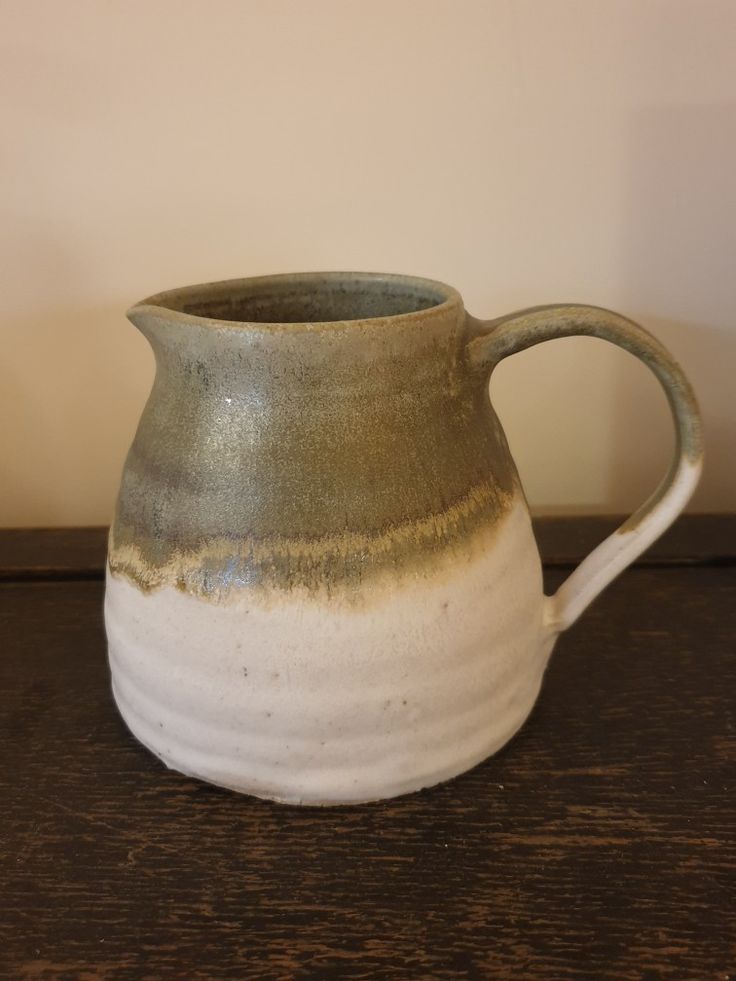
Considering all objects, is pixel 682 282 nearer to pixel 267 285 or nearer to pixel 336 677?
pixel 267 285

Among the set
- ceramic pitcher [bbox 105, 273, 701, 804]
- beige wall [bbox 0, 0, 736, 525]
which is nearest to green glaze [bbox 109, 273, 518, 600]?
ceramic pitcher [bbox 105, 273, 701, 804]

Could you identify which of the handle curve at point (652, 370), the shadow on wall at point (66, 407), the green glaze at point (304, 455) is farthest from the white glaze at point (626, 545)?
the shadow on wall at point (66, 407)

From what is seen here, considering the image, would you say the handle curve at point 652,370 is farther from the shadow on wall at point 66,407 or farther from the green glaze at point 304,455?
the shadow on wall at point 66,407

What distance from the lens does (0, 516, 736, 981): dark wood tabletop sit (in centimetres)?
38

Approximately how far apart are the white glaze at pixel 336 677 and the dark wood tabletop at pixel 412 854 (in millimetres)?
29

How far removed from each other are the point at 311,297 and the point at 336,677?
0.89 feet

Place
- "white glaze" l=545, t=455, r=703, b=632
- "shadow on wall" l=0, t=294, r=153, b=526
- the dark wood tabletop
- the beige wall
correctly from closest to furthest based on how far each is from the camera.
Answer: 1. the dark wood tabletop
2. "white glaze" l=545, t=455, r=703, b=632
3. the beige wall
4. "shadow on wall" l=0, t=294, r=153, b=526

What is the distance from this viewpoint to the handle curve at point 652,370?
461mm

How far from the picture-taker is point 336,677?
0.42 meters

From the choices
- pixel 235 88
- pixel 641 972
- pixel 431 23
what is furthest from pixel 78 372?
pixel 641 972

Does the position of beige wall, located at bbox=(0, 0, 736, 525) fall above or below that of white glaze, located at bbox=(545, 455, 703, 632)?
above

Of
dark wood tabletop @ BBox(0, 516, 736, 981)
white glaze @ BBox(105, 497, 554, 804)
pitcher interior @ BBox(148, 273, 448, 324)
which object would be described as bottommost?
dark wood tabletop @ BBox(0, 516, 736, 981)

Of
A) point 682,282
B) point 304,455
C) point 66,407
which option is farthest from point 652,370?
point 66,407

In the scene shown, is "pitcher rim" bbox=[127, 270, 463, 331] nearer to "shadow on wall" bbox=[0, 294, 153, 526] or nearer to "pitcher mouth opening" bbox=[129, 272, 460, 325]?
"pitcher mouth opening" bbox=[129, 272, 460, 325]
